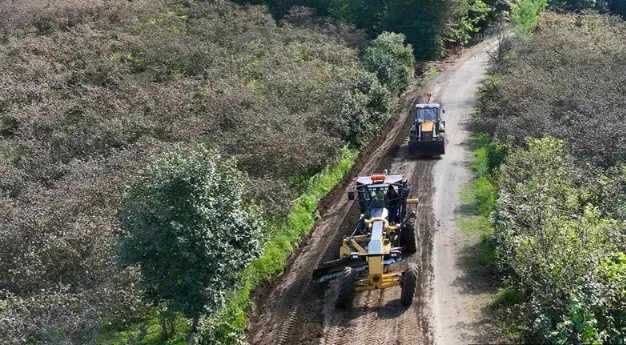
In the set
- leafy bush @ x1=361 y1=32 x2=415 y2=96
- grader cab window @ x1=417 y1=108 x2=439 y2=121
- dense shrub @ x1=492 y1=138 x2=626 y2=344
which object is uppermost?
leafy bush @ x1=361 y1=32 x2=415 y2=96

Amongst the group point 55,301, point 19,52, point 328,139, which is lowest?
point 55,301

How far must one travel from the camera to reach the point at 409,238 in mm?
20438

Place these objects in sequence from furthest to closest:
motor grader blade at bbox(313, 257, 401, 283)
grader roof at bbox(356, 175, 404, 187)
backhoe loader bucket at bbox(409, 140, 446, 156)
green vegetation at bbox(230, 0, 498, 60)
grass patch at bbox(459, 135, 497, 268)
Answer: green vegetation at bbox(230, 0, 498, 60) → backhoe loader bucket at bbox(409, 140, 446, 156) → grass patch at bbox(459, 135, 497, 268) → grader roof at bbox(356, 175, 404, 187) → motor grader blade at bbox(313, 257, 401, 283)

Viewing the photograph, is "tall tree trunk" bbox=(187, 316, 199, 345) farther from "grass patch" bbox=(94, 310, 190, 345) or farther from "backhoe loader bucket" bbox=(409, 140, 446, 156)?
"backhoe loader bucket" bbox=(409, 140, 446, 156)

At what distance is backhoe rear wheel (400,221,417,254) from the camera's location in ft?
67.0

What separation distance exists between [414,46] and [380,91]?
19476 mm

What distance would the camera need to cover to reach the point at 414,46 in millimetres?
55531

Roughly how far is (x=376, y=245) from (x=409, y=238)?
3889 mm

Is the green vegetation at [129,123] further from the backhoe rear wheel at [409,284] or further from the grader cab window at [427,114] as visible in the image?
the backhoe rear wheel at [409,284]

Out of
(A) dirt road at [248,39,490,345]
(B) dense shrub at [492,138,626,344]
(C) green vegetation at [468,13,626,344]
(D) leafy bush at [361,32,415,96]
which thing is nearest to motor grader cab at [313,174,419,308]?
(A) dirt road at [248,39,490,345]

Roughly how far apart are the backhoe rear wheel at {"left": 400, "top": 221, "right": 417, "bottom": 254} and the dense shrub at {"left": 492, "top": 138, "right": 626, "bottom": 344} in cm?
280

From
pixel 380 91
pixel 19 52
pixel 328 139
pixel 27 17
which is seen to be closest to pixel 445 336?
pixel 328 139

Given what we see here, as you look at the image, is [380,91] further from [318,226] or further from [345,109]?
[318,226]

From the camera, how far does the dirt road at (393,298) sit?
52.0ft
